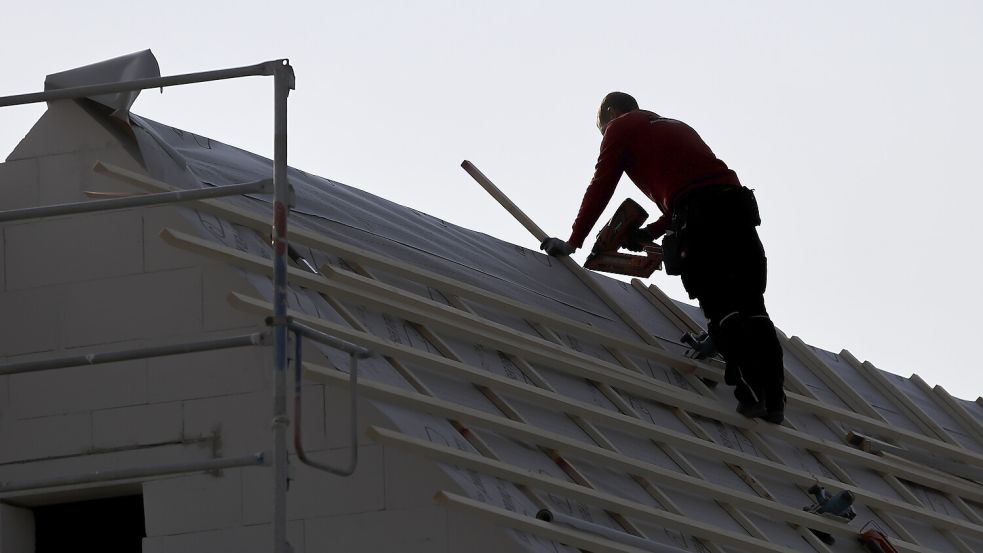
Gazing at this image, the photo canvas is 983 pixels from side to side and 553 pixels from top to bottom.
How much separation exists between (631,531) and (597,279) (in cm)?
281

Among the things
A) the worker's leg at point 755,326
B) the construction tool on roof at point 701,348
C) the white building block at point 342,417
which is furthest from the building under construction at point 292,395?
the construction tool on roof at point 701,348

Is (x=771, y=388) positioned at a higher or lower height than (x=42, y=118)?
lower

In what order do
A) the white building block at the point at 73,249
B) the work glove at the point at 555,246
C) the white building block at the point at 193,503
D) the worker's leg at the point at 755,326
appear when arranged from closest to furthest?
the white building block at the point at 193,503, the white building block at the point at 73,249, the worker's leg at the point at 755,326, the work glove at the point at 555,246

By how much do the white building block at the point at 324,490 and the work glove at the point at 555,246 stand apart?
3.21m

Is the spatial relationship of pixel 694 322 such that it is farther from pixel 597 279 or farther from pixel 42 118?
pixel 42 118

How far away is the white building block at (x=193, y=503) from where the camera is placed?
→ 5473mm

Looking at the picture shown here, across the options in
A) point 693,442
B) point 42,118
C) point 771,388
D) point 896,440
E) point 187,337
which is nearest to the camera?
point 187,337

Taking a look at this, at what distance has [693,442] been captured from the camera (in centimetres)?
698

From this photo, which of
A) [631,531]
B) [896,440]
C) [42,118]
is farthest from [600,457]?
[896,440]

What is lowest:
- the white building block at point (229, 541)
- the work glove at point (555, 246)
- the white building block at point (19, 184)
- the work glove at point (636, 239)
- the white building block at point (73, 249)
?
the white building block at point (229, 541)

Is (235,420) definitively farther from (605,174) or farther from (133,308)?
(605,174)

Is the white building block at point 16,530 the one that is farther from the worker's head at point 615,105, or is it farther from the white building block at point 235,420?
the worker's head at point 615,105

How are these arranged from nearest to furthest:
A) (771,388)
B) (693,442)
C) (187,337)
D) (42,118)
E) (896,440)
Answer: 1. (187,337)
2. (42,118)
3. (693,442)
4. (771,388)
5. (896,440)

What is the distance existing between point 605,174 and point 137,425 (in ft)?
9.49
